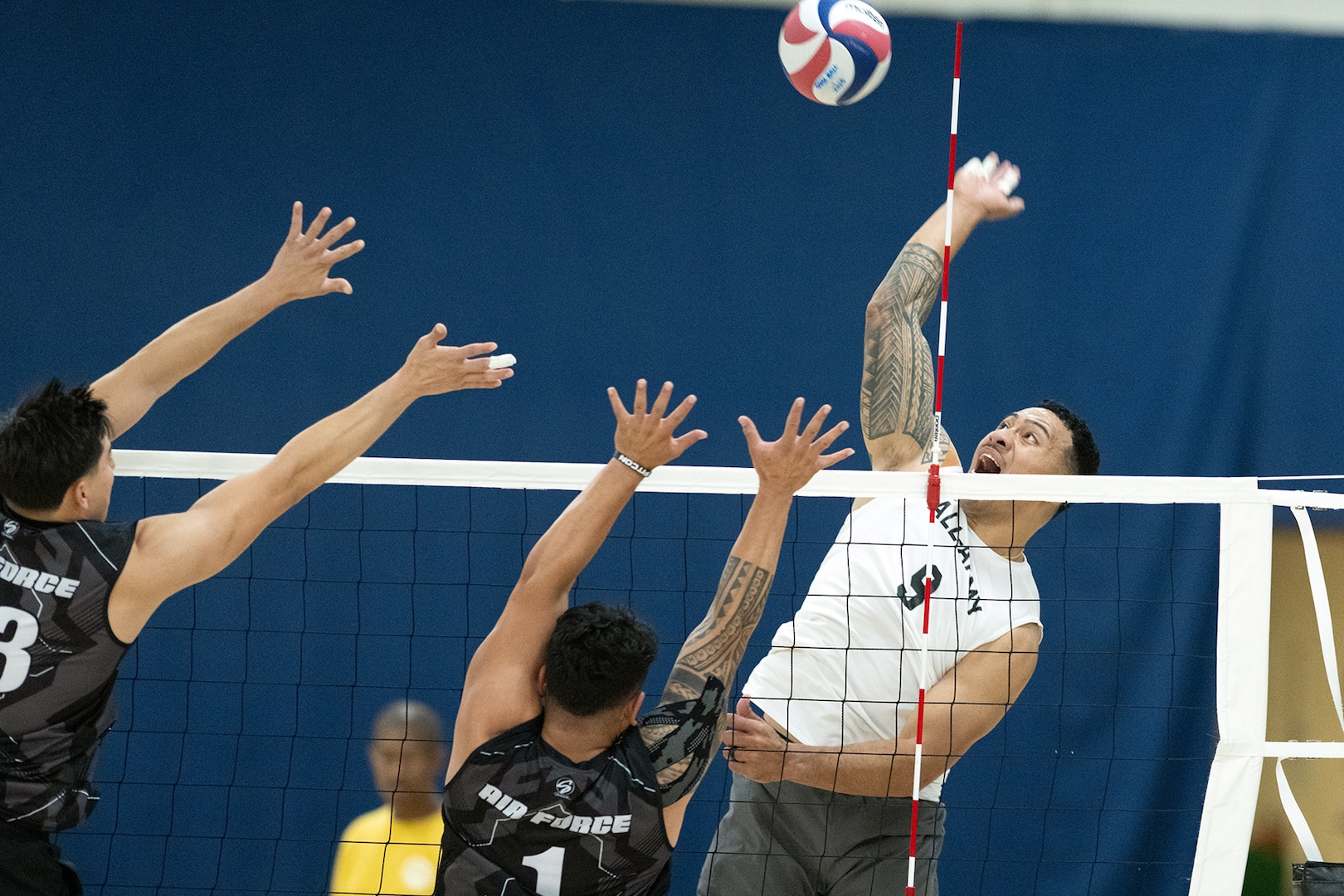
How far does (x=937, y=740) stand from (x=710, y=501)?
7.44ft

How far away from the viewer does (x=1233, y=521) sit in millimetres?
2994

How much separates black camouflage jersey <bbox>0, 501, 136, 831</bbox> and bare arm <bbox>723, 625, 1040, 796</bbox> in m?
1.29

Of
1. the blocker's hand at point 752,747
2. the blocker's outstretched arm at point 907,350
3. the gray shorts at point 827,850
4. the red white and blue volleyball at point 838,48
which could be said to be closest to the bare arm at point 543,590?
the blocker's hand at point 752,747

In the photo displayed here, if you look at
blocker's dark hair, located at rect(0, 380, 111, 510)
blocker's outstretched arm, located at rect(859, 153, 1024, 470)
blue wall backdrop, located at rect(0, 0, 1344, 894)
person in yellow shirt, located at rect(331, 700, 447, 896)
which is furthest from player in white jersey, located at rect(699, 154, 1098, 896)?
blue wall backdrop, located at rect(0, 0, 1344, 894)

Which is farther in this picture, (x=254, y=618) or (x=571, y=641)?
(x=254, y=618)

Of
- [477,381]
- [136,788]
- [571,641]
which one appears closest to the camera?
[571,641]

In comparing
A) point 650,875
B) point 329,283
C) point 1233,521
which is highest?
point 329,283

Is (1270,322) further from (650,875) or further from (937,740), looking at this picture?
(650,875)

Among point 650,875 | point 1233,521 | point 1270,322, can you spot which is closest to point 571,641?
point 650,875

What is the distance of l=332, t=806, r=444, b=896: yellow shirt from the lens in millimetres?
3842

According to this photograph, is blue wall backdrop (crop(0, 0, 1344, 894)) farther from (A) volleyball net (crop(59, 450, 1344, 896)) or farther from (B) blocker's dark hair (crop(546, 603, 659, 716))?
(B) blocker's dark hair (crop(546, 603, 659, 716))

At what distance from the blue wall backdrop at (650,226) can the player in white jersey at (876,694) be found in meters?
1.81

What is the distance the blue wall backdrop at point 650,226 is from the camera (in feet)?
16.6

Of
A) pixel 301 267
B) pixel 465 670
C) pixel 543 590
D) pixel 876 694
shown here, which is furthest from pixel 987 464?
pixel 465 670
